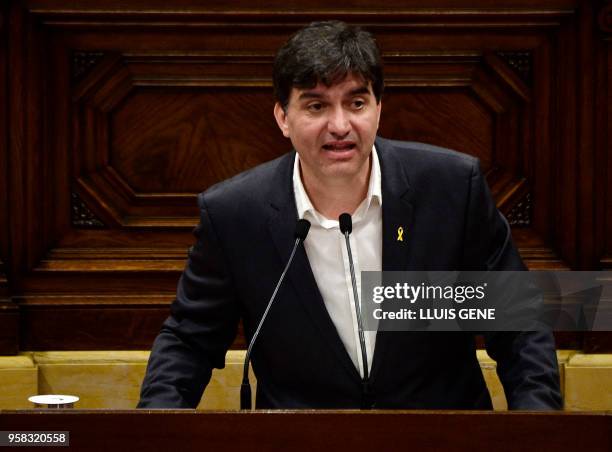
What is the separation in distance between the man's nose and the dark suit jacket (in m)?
0.18

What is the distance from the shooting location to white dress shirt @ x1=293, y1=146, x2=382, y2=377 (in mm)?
2031

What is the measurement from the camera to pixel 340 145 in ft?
6.31

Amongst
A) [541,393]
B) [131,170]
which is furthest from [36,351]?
[541,393]

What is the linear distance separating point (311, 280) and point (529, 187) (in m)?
1.10

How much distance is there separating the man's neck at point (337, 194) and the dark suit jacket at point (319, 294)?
0.04 meters

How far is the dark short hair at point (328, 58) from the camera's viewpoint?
1.90 meters

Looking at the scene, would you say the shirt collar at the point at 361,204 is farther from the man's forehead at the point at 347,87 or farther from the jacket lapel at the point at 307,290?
the man's forehead at the point at 347,87

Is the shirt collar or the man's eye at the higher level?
the man's eye

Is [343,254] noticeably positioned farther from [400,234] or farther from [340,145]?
[340,145]
